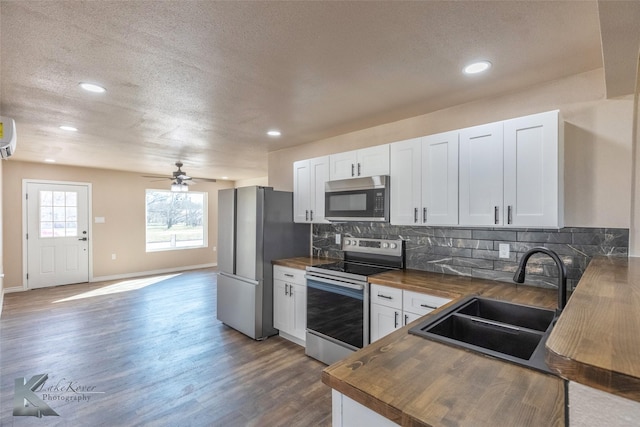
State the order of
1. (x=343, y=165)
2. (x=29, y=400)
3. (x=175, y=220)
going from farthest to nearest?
(x=175, y=220), (x=343, y=165), (x=29, y=400)

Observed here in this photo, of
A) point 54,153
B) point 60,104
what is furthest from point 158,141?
point 54,153

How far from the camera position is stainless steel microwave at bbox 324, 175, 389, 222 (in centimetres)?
288

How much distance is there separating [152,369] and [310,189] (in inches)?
95.5

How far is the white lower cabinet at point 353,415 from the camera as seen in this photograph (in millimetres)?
901

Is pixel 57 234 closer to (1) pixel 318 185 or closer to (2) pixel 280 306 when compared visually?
(2) pixel 280 306

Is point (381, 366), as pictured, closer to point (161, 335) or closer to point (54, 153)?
point (161, 335)

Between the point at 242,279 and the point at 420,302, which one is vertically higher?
the point at 420,302

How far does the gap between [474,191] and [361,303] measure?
131 centimetres

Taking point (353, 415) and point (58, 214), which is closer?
point (353, 415)

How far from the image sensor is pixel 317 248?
408 cm

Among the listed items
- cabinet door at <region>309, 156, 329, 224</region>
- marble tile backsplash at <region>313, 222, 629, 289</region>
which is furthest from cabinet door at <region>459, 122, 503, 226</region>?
cabinet door at <region>309, 156, 329, 224</region>

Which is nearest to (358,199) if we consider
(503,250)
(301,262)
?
(301,262)

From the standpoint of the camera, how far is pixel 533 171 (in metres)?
2.07

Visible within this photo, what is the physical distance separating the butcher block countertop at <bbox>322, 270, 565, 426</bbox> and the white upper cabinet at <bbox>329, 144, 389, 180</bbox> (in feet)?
6.32
